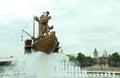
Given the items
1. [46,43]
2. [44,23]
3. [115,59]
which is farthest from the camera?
[115,59]

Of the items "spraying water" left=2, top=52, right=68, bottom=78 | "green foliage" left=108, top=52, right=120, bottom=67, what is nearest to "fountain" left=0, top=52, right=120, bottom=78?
"spraying water" left=2, top=52, right=68, bottom=78

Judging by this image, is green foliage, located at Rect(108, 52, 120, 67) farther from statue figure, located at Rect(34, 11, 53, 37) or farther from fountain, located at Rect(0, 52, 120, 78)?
statue figure, located at Rect(34, 11, 53, 37)

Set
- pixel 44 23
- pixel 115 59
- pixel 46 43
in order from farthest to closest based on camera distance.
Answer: pixel 115 59 → pixel 44 23 → pixel 46 43

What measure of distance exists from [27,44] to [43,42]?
134 cm

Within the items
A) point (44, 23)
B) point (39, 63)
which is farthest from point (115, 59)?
point (44, 23)

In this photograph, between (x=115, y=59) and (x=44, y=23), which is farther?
(x=115, y=59)

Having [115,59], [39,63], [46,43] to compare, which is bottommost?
[39,63]

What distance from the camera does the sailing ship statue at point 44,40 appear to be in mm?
18469

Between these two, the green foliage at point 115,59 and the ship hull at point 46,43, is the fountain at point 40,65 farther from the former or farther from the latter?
the green foliage at point 115,59

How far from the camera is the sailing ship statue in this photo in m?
18.5

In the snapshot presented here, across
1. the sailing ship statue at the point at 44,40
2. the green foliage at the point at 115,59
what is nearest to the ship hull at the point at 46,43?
the sailing ship statue at the point at 44,40

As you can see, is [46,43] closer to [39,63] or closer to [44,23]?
[44,23]

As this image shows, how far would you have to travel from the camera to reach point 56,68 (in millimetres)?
20297

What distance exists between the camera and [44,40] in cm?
1844
